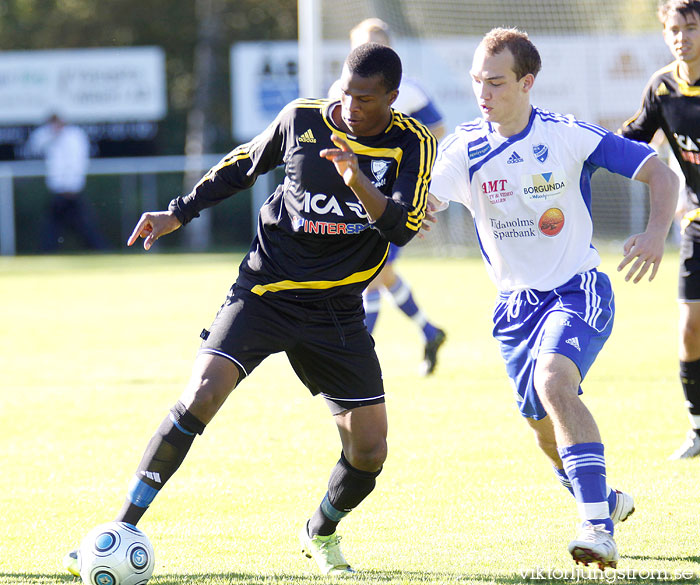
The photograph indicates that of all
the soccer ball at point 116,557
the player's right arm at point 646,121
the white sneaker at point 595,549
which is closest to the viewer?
the white sneaker at point 595,549

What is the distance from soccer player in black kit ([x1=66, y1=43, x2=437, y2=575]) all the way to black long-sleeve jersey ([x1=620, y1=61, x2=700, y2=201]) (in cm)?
221

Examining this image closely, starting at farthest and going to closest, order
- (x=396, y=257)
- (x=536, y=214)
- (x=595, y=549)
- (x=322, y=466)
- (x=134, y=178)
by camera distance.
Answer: (x=134, y=178)
(x=396, y=257)
(x=322, y=466)
(x=536, y=214)
(x=595, y=549)

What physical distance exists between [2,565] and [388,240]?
74.3 inches

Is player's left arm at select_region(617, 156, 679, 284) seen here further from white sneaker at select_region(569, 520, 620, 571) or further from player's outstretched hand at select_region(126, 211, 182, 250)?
player's outstretched hand at select_region(126, 211, 182, 250)

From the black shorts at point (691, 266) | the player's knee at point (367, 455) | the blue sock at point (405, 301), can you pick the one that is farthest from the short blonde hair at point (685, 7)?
the blue sock at point (405, 301)

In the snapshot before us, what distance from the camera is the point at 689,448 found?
5945mm

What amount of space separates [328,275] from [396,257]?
4.54 meters

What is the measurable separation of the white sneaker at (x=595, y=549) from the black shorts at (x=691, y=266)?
269cm

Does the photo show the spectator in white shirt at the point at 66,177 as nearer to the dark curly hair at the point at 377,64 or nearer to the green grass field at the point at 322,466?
the green grass field at the point at 322,466

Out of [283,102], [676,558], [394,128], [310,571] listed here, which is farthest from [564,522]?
[283,102]

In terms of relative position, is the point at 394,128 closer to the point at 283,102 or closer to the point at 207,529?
the point at 207,529

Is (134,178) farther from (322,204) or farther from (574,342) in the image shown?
(574,342)

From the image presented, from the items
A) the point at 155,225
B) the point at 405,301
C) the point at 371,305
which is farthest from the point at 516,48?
the point at 405,301

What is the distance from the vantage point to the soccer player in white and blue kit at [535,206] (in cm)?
416
